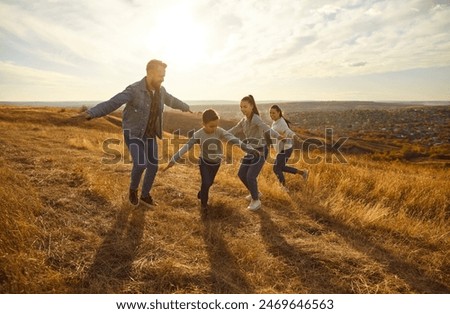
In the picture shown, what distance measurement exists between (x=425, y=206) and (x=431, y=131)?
60174 millimetres

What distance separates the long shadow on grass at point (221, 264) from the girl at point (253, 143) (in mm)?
899

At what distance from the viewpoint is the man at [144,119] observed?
16.4 ft

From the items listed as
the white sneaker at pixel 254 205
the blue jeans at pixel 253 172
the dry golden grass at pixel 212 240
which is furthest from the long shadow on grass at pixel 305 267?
the blue jeans at pixel 253 172

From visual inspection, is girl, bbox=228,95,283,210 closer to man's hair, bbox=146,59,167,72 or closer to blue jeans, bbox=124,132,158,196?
blue jeans, bbox=124,132,158,196

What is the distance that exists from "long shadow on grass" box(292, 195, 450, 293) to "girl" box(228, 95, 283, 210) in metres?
0.93

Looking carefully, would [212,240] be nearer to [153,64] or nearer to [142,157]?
[142,157]

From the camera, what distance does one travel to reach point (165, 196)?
6.07 m

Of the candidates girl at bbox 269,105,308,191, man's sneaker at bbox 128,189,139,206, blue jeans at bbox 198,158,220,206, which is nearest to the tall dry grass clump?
man's sneaker at bbox 128,189,139,206

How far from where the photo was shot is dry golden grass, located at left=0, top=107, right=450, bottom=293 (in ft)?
10.9

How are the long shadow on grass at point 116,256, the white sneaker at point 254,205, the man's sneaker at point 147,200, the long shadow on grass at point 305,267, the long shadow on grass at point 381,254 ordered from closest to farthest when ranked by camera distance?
the long shadow on grass at point 116,256, the long shadow on grass at point 305,267, the long shadow on grass at point 381,254, the man's sneaker at point 147,200, the white sneaker at point 254,205

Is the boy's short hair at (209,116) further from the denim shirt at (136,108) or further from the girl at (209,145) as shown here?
the denim shirt at (136,108)

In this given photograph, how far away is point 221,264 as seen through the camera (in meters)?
3.72
